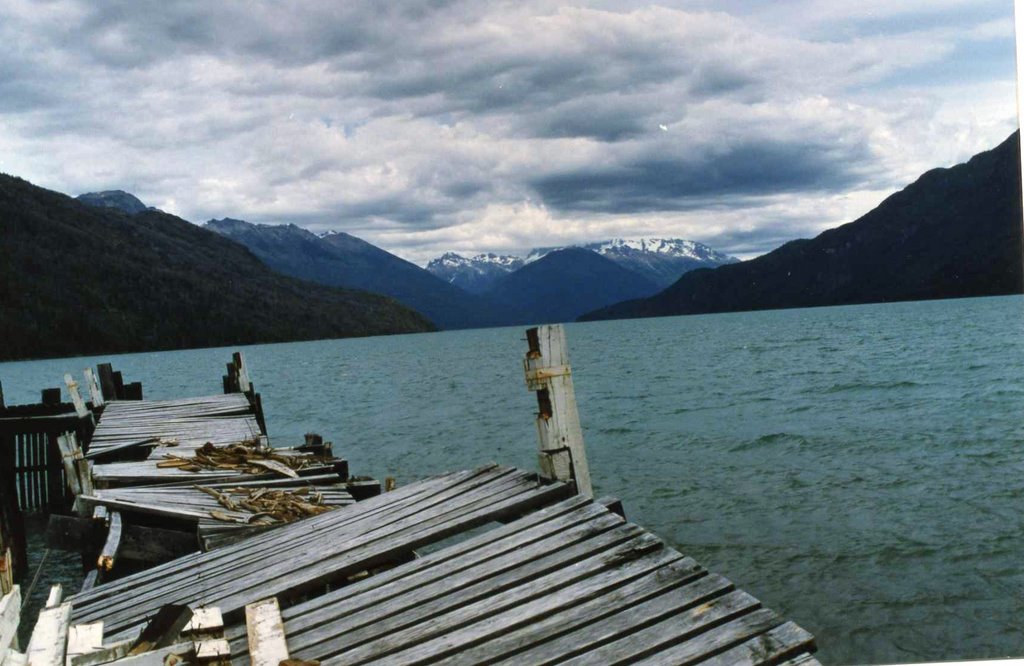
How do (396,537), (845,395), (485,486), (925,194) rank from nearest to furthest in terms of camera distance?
(396,537) < (485,486) < (845,395) < (925,194)

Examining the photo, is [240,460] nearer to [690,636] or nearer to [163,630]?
[163,630]

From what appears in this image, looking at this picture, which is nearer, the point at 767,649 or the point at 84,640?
the point at 767,649

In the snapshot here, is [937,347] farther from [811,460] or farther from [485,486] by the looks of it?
[485,486]

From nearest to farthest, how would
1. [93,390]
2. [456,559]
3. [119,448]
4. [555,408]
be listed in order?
1. [456,559]
2. [555,408]
3. [119,448]
4. [93,390]

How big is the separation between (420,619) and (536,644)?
2.31 ft

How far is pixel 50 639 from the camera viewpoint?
4344 mm

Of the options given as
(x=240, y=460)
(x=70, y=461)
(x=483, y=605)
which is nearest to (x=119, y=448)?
(x=70, y=461)

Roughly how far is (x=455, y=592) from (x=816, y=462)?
18.9 meters

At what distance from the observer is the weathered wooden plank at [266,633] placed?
418cm

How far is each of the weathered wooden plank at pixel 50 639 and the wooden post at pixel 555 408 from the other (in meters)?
3.10

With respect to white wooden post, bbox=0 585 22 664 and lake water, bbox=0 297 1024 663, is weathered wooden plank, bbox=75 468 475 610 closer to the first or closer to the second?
white wooden post, bbox=0 585 22 664

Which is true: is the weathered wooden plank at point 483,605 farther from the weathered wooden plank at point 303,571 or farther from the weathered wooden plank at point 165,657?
the weathered wooden plank at point 303,571

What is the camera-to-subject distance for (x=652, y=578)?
4398 millimetres

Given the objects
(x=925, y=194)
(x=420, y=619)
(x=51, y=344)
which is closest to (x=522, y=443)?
(x=420, y=619)
